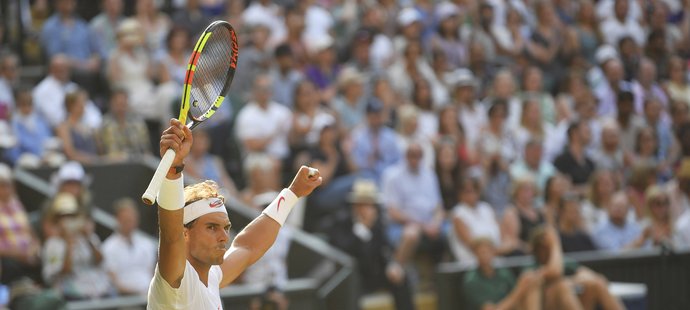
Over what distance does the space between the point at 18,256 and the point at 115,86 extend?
2747 millimetres

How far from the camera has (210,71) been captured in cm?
526

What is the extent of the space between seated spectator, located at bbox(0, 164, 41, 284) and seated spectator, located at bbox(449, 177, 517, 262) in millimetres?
3797

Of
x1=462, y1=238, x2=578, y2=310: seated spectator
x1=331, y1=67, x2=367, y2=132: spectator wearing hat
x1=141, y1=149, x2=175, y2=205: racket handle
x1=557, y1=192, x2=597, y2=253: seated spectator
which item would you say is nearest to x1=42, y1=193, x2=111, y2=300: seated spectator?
x1=462, y1=238, x2=578, y2=310: seated spectator

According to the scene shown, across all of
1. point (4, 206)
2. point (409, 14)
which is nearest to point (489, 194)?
point (409, 14)

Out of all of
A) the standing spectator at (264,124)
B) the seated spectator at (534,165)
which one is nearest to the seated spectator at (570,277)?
the seated spectator at (534,165)

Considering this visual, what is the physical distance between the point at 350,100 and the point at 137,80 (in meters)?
2.16

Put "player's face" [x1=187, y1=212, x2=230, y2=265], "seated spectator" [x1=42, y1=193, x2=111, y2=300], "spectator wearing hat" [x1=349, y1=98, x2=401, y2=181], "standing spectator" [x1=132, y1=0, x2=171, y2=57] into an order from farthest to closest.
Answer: "standing spectator" [x1=132, y1=0, x2=171, y2=57] → "spectator wearing hat" [x1=349, y1=98, x2=401, y2=181] → "seated spectator" [x1=42, y1=193, x2=111, y2=300] → "player's face" [x1=187, y1=212, x2=230, y2=265]

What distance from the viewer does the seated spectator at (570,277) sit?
10.9 meters

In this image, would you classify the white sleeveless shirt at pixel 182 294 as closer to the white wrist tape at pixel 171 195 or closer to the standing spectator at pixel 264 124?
the white wrist tape at pixel 171 195

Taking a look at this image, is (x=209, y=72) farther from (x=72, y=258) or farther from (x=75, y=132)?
(x=75, y=132)

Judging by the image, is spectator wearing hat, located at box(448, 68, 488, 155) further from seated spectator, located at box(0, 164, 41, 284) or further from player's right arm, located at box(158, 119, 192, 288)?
player's right arm, located at box(158, 119, 192, 288)

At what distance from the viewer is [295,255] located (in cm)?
1120

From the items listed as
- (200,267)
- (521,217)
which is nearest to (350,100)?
(521,217)

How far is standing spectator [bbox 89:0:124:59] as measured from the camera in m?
12.8
